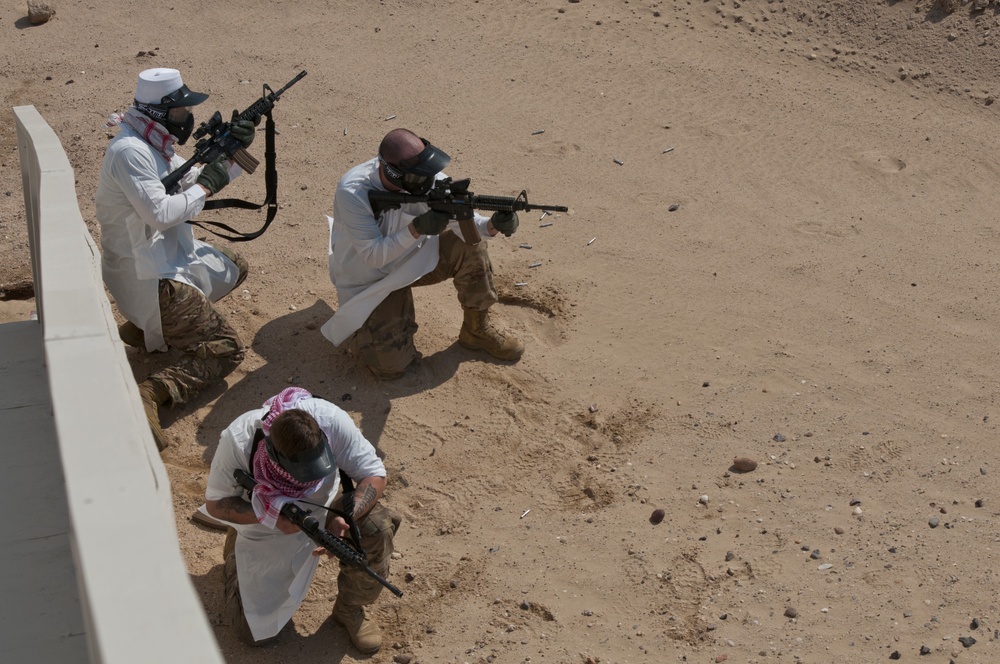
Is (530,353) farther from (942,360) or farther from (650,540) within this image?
(942,360)

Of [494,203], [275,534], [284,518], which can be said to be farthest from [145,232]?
[284,518]

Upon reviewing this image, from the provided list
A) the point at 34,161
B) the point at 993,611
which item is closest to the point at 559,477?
the point at 993,611

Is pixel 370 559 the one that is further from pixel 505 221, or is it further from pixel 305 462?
pixel 505 221

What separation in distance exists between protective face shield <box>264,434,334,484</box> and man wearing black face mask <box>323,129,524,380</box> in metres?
1.89

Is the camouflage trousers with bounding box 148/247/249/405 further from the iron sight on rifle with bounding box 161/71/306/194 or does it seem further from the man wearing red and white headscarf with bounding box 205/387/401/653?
the man wearing red and white headscarf with bounding box 205/387/401/653

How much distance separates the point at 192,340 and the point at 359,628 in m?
2.13

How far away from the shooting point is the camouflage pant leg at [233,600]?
4445 mm

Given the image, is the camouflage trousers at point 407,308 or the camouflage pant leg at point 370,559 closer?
the camouflage pant leg at point 370,559

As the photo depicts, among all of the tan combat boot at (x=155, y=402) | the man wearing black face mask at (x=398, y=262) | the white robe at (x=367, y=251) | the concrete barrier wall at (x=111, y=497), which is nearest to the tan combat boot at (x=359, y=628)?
the tan combat boot at (x=155, y=402)

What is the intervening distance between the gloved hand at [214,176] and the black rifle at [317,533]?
216 centimetres

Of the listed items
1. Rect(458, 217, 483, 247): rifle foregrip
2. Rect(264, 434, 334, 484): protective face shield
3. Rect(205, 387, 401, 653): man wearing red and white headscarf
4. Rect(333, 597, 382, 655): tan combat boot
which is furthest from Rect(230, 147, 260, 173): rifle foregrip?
Rect(333, 597, 382, 655): tan combat boot

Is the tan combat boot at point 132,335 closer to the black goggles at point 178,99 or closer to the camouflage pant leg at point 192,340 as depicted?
the camouflage pant leg at point 192,340

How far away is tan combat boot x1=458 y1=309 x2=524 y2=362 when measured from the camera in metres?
6.17

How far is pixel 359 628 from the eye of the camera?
4492 millimetres
